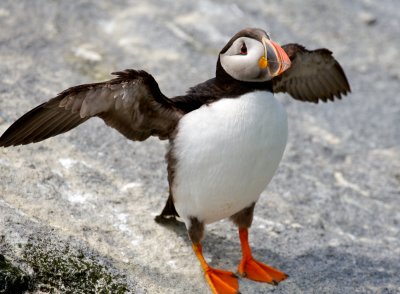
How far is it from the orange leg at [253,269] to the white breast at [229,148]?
0.53 metres

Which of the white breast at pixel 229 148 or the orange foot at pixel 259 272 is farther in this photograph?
the orange foot at pixel 259 272

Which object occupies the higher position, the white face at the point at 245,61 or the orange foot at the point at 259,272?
the white face at the point at 245,61

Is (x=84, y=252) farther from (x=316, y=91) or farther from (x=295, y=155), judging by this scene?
(x=295, y=155)

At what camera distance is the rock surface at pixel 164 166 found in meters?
4.35

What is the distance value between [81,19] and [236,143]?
12.6ft

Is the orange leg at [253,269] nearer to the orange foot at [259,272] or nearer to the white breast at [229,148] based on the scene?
the orange foot at [259,272]

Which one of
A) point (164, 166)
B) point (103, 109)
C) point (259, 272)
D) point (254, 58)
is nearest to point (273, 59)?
point (254, 58)

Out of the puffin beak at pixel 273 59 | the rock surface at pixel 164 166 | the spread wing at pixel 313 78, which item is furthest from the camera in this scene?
the spread wing at pixel 313 78

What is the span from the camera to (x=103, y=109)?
4172 millimetres

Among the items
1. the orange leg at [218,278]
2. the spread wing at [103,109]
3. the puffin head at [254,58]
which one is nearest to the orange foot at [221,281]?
the orange leg at [218,278]

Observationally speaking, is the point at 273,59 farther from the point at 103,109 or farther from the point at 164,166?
the point at 164,166

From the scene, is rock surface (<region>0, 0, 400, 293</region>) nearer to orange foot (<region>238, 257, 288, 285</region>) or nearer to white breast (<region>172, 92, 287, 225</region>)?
orange foot (<region>238, 257, 288, 285</region>)

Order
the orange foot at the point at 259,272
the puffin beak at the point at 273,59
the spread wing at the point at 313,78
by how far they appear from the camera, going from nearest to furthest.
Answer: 1. the puffin beak at the point at 273,59
2. the orange foot at the point at 259,272
3. the spread wing at the point at 313,78

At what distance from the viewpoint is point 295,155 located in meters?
6.34
